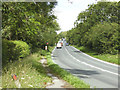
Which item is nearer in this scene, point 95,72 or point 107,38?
point 95,72

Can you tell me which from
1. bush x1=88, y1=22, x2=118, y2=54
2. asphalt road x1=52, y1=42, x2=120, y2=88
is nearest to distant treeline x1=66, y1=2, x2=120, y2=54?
bush x1=88, y1=22, x2=118, y2=54

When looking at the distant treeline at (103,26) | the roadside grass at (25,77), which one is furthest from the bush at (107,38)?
the roadside grass at (25,77)

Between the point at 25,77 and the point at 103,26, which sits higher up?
the point at 103,26

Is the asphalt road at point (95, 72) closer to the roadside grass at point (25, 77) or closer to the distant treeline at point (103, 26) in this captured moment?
the roadside grass at point (25, 77)

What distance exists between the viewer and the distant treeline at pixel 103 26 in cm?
3264

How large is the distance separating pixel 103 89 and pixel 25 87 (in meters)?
4.03

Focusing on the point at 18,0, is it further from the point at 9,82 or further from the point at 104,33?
the point at 104,33

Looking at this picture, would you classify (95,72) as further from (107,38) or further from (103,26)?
(103,26)

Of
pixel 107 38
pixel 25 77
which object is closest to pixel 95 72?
pixel 25 77

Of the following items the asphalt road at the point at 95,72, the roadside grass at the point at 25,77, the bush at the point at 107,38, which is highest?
the bush at the point at 107,38

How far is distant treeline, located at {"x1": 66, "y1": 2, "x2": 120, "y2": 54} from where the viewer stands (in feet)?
107

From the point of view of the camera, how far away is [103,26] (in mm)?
34969

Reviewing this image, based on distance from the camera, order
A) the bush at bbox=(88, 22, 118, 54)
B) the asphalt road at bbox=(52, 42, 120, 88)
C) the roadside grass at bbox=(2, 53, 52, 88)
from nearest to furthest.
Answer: the roadside grass at bbox=(2, 53, 52, 88)
the asphalt road at bbox=(52, 42, 120, 88)
the bush at bbox=(88, 22, 118, 54)

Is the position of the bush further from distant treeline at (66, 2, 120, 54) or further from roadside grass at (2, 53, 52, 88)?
roadside grass at (2, 53, 52, 88)
